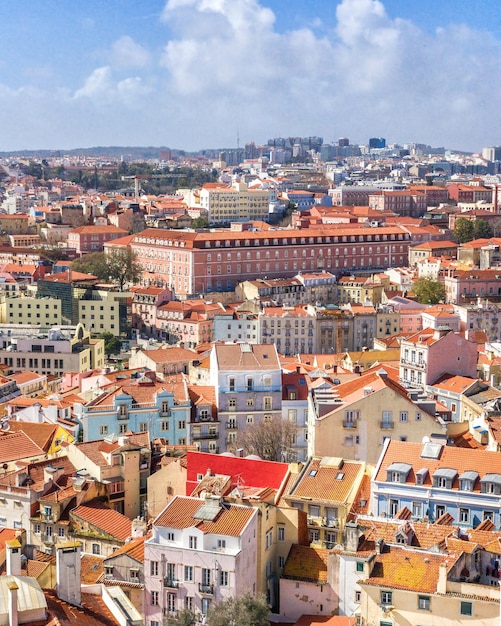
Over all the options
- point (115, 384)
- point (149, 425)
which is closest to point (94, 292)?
point (115, 384)

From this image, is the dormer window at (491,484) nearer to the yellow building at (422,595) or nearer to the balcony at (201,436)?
the yellow building at (422,595)

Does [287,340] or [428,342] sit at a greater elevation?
[428,342]

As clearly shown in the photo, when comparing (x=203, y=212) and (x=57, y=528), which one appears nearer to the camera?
(x=57, y=528)

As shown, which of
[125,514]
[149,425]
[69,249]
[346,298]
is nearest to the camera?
[125,514]

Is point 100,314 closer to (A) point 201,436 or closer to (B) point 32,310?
(B) point 32,310

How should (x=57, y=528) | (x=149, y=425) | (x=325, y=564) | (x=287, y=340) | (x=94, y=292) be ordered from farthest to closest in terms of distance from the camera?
1. (x=94, y=292)
2. (x=287, y=340)
3. (x=149, y=425)
4. (x=57, y=528)
5. (x=325, y=564)

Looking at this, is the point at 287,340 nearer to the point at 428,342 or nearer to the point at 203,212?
the point at 428,342

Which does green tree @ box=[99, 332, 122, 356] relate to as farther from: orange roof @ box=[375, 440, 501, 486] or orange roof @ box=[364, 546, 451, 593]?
orange roof @ box=[364, 546, 451, 593]
